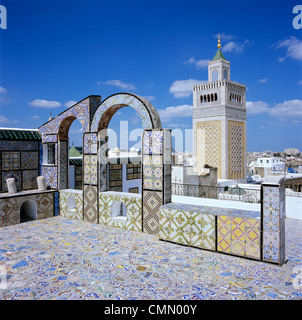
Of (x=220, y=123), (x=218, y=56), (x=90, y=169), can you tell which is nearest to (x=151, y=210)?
(x=90, y=169)

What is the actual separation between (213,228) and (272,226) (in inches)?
38.8

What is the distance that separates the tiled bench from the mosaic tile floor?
0.54 ft

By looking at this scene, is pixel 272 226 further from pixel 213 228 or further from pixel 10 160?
pixel 10 160

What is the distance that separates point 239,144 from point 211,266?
14.9m

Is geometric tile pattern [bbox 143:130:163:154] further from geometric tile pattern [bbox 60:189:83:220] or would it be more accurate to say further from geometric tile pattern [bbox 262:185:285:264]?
geometric tile pattern [bbox 60:189:83:220]

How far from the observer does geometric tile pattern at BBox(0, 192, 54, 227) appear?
6559mm

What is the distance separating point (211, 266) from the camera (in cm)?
417

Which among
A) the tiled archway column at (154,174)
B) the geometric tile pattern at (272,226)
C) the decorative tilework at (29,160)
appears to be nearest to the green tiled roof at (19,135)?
the decorative tilework at (29,160)

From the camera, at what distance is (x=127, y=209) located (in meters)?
6.30

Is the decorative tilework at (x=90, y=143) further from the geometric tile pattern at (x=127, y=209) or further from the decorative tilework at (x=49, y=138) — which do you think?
the decorative tilework at (x=49, y=138)
